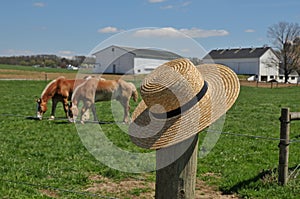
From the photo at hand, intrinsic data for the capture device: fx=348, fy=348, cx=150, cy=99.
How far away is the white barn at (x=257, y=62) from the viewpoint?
7600 cm

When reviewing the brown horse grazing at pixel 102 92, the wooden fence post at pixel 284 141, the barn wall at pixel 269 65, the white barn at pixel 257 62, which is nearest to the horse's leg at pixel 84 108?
the brown horse grazing at pixel 102 92

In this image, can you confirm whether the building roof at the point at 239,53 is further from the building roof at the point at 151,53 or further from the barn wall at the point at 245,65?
the building roof at the point at 151,53

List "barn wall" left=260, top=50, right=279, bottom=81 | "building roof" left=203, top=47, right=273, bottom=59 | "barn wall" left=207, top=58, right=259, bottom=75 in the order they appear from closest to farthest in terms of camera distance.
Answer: "barn wall" left=260, top=50, right=279, bottom=81
"barn wall" left=207, top=58, right=259, bottom=75
"building roof" left=203, top=47, right=273, bottom=59

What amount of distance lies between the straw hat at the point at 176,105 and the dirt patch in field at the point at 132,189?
2.67 m

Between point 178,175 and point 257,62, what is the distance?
261 feet

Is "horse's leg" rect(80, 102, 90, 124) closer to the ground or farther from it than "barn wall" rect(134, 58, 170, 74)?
closer to the ground

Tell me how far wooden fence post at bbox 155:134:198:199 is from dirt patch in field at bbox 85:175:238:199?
2743 millimetres

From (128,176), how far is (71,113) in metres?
6.37

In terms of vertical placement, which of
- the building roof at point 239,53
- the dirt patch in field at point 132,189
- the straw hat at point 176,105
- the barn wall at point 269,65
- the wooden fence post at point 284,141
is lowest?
the dirt patch in field at point 132,189

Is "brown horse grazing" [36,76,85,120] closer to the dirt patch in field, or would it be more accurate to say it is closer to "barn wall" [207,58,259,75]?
the dirt patch in field

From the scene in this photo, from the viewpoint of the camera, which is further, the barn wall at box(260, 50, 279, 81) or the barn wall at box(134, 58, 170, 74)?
the barn wall at box(260, 50, 279, 81)

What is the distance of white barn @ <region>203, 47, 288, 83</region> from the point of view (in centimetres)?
7600

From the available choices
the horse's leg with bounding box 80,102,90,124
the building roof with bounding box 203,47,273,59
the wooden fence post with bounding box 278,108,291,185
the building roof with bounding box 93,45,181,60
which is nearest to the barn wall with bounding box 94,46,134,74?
the building roof with bounding box 93,45,181,60

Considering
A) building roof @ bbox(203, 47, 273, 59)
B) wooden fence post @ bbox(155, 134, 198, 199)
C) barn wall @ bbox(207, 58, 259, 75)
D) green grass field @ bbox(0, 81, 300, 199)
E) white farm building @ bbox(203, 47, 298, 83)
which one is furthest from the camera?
building roof @ bbox(203, 47, 273, 59)
